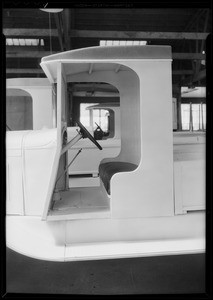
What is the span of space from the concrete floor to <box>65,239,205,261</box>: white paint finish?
0.59 ft

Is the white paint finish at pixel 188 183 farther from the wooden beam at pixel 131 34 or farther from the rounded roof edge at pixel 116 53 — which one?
the wooden beam at pixel 131 34

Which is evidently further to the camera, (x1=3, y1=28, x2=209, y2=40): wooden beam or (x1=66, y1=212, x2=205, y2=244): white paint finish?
(x1=3, y1=28, x2=209, y2=40): wooden beam

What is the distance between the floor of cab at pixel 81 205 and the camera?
2619 millimetres

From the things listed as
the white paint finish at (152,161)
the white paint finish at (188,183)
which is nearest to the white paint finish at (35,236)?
the white paint finish at (152,161)

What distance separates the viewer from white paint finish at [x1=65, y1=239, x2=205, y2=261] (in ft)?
7.85

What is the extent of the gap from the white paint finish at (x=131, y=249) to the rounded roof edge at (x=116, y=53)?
1.60 metres

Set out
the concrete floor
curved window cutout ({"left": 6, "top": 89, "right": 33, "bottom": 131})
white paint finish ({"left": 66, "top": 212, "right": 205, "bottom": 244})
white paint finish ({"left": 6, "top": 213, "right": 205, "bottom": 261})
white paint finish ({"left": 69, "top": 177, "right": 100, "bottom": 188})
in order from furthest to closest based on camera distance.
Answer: curved window cutout ({"left": 6, "top": 89, "right": 33, "bottom": 131}) → white paint finish ({"left": 69, "top": 177, "right": 100, "bottom": 188}) → the concrete floor → white paint finish ({"left": 66, "top": 212, "right": 205, "bottom": 244}) → white paint finish ({"left": 6, "top": 213, "right": 205, "bottom": 261})

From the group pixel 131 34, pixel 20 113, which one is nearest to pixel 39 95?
pixel 131 34

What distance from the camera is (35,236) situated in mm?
2627

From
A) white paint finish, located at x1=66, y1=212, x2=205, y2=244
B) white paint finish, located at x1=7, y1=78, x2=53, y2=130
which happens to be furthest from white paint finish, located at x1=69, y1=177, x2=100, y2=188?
white paint finish, located at x1=66, y1=212, x2=205, y2=244

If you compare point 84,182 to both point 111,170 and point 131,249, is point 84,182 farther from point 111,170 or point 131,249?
point 131,249

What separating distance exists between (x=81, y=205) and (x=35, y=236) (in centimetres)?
56

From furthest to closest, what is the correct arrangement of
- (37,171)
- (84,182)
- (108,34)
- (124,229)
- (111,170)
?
(108,34) < (84,182) < (111,170) < (37,171) < (124,229)

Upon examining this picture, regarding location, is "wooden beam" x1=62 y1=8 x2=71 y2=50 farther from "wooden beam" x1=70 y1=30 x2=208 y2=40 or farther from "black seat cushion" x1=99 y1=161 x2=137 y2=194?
"black seat cushion" x1=99 y1=161 x2=137 y2=194
